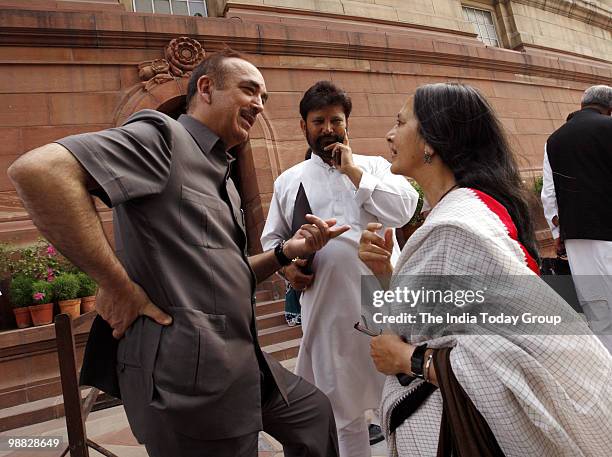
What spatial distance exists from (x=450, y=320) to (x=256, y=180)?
585cm

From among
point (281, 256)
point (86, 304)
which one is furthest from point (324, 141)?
point (86, 304)

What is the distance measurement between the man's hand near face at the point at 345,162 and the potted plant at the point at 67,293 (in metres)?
3.79

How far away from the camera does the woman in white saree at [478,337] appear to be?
1035 mm

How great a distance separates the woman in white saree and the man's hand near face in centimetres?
78

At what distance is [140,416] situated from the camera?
1.35m

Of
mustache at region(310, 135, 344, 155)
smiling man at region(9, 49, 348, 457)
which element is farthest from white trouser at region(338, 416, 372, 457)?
mustache at region(310, 135, 344, 155)

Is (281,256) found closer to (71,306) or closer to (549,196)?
(549,196)

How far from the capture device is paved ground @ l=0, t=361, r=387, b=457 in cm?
279

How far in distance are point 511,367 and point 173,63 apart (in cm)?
720

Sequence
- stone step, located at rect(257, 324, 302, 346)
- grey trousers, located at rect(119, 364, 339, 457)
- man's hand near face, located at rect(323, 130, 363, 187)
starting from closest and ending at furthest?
grey trousers, located at rect(119, 364, 339, 457), man's hand near face, located at rect(323, 130, 363, 187), stone step, located at rect(257, 324, 302, 346)

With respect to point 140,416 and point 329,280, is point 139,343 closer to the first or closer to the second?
point 140,416

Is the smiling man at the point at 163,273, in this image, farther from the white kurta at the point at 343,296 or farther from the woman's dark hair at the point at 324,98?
the woman's dark hair at the point at 324,98

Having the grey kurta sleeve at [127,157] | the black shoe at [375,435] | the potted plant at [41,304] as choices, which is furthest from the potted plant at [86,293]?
the grey kurta sleeve at [127,157]

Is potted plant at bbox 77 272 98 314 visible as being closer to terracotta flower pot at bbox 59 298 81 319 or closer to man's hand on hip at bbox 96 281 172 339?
terracotta flower pot at bbox 59 298 81 319
